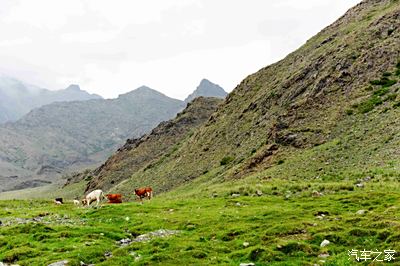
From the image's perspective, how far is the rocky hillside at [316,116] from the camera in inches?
2874

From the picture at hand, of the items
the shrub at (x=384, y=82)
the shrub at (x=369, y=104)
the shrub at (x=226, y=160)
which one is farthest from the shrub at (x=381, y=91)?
the shrub at (x=226, y=160)

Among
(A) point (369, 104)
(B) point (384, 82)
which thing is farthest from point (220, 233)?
(B) point (384, 82)

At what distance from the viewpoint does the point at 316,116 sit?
95.9m

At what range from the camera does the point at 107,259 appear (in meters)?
25.7

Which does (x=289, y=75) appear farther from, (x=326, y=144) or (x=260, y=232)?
(x=260, y=232)

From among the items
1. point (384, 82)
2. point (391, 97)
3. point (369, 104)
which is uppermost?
point (384, 82)

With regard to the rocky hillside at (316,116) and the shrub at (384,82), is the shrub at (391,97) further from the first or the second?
the shrub at (384,82)

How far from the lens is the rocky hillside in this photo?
7300cm

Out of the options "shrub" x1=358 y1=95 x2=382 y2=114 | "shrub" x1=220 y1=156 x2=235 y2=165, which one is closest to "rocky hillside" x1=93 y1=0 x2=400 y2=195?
"shrub" x1=358 y1=95 x2=382 y2=114

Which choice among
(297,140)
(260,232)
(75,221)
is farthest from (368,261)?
(297,140)

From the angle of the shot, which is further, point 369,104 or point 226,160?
point 226,160

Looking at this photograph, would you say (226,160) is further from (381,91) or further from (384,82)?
(384,82)

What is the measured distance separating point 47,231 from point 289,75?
105 m

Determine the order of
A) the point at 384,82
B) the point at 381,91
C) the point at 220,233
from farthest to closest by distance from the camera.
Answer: the point at 384,82 → the point at 381,91 → the point at 220,233
